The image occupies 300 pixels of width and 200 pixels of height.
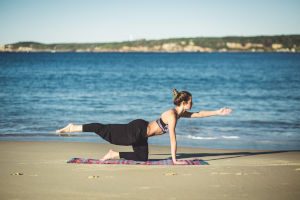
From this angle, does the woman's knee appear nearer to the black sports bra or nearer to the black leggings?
the black leggings

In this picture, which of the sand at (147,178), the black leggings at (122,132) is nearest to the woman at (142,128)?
the black leggings at (122,132)

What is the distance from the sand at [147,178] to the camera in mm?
6434

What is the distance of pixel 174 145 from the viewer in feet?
27.7

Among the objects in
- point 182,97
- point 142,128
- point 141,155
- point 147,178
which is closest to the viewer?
point 147,178

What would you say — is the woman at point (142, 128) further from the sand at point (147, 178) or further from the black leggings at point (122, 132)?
the sand at point (147, 178)

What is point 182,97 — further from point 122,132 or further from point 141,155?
point 141,155

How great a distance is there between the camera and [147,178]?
7.39 meters

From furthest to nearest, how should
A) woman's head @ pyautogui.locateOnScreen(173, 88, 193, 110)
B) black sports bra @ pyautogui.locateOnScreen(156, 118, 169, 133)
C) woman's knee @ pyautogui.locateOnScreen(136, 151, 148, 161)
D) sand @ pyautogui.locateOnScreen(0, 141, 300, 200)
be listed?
woman's knee @ pyautogui.locateOnScreen(136, 151, 148, 161)
black sports bra @ pyautogui.locateOnScreen(156, 118, 169, 133)
woman's head @ pyautogui.locateOnScreen(173, 88, 193, 110)
sand @ pyautogui.locateOnScreen(0, 141, 300, 200)

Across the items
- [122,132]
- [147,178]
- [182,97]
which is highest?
[182,97]

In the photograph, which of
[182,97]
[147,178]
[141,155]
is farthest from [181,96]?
[147,178]

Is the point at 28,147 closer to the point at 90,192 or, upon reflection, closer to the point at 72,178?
the point at 72,178

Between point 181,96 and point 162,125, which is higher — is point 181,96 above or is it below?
above

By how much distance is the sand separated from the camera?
643 cm

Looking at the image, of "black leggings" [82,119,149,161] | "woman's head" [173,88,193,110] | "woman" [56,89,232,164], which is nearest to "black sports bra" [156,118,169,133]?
"woman" [56,89,232,164]
